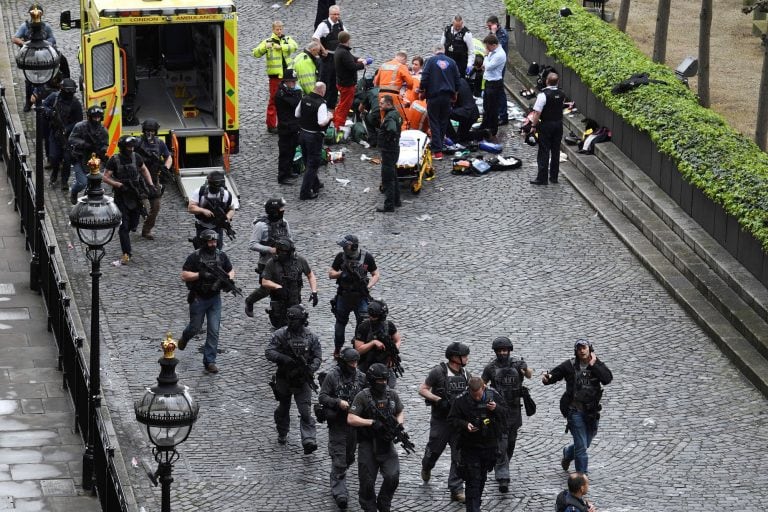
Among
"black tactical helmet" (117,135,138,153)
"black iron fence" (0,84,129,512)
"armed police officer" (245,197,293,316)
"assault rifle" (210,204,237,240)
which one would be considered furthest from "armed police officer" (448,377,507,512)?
"black tactical helmet" (117,135,138,153)

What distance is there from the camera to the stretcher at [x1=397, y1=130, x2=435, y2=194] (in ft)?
76.4

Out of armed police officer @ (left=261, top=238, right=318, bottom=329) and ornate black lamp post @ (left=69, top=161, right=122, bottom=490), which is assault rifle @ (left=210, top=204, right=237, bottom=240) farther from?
ornate black lamp post @ (left=69, top=161, right=122, bottom=490)

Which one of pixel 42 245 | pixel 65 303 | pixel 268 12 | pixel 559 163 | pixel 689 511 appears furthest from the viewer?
pixel 268 12

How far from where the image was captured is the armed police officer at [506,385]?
15.6m

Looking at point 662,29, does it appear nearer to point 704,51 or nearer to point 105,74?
point 704,51

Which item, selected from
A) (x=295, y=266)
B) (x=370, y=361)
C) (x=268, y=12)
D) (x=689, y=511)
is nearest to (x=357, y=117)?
(x=268, y=12)

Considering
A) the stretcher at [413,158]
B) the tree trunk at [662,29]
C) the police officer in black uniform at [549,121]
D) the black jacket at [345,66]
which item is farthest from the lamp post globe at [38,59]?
the tree trunk at [662,29]

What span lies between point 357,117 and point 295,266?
806 cm

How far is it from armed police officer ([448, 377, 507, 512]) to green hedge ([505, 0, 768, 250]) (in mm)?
5783

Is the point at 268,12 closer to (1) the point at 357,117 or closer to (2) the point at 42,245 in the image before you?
(1) the point at 357,117

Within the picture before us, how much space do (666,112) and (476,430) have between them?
9598 millimetres

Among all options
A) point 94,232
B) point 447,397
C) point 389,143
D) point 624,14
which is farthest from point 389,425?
point 624,14

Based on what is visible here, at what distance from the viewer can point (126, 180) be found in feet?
68.2

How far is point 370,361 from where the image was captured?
16.5 meters
